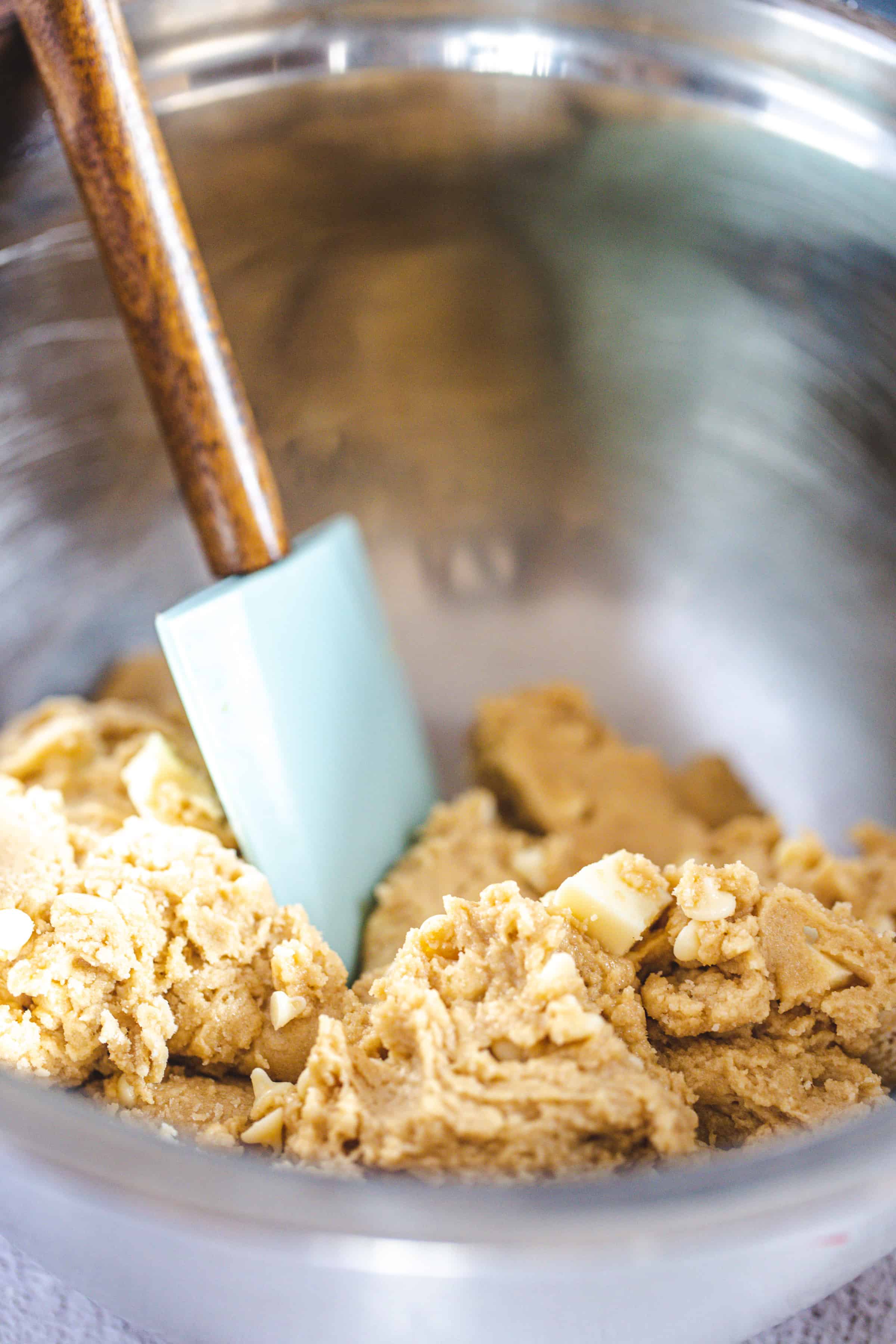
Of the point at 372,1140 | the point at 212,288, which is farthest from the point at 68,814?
the point at 212,288

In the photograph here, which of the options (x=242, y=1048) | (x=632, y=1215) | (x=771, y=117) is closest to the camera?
(x=632, y=1215)

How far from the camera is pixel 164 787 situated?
0.71 m

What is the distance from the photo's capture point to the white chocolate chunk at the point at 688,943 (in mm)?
531

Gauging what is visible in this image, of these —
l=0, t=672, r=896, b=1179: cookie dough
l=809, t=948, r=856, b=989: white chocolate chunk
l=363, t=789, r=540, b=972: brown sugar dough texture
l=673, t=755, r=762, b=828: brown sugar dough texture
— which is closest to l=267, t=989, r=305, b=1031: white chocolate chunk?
l=0, t=672, r=896, b=1179: cookie dough

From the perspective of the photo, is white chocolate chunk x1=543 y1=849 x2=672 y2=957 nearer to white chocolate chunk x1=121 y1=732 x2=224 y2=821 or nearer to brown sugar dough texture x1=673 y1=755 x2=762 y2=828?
white chocolate chunk x1=121 y1=732 x2=224 y2=821

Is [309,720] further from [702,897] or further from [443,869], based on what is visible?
[702,897]

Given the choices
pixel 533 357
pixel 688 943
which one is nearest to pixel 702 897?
pixel 688 943

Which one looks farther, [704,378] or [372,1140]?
[704,378]

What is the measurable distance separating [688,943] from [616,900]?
4cm

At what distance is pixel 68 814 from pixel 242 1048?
20cm

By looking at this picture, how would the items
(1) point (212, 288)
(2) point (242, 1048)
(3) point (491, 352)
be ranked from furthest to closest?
(3) point (491, 352)
(1) point (212, 288)
(2) point (242, 1048)

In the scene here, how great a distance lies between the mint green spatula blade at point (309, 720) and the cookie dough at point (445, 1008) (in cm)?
6

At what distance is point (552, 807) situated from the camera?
89 cm

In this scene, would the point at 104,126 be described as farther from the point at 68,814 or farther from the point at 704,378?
the point at 704,378
